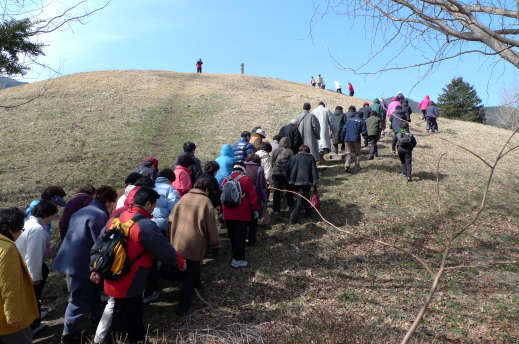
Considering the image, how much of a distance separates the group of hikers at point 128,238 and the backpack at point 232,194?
2 cm

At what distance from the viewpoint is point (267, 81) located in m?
38.2

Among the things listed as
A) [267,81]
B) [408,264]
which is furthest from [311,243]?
[267,81]

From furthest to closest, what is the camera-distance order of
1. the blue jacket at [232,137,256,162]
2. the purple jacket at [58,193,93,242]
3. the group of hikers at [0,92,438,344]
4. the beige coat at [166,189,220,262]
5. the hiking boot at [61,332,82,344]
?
the blue jacket at [232,137,256,162], the purple jacket at [58,193,93,242], the beige coat at [166,189,220,262], the hiking boot at [61,332,82,344], the group of hikers at [0,92,438,344]

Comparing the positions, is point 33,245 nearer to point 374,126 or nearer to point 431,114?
point 374,126

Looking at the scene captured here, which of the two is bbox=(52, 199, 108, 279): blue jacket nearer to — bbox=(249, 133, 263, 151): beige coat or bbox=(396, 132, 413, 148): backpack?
bbox=(249, 133, 263, 151): beige coat

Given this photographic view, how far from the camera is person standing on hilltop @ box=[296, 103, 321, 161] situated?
33.2ft

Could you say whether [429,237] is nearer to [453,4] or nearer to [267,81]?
[453,4]

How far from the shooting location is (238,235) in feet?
20.6

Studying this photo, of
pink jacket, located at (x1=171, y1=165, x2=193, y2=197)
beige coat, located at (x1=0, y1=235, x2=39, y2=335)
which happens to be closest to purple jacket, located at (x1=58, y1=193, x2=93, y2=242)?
pink jacket, located at (x1=171, y1=165, x2=193, y2=197)

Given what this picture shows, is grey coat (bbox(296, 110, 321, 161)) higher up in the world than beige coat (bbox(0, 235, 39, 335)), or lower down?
higher up

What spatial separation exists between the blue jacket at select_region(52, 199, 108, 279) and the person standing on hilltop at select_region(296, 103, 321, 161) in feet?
21.9

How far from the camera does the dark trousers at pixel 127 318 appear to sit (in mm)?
3898

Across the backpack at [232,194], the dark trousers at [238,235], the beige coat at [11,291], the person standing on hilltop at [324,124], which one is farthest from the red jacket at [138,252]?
the person standing on hilltop at [324,124]

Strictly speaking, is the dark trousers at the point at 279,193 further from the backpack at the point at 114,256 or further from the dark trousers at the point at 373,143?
the dark trousers at the point at 373,143
